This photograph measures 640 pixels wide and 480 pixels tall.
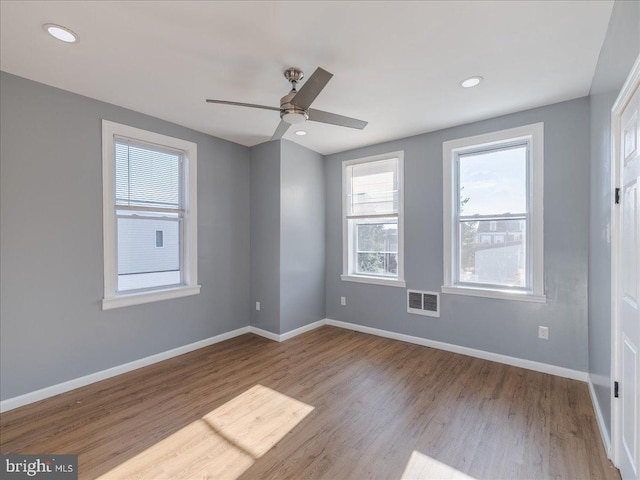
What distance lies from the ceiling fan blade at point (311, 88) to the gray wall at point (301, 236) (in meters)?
1.89

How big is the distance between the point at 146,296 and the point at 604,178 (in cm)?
415

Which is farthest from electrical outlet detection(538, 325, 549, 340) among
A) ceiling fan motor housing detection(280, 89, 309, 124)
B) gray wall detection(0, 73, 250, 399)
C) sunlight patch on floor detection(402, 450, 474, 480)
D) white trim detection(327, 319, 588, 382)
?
gray wall detection(0, 73, 250, 399)

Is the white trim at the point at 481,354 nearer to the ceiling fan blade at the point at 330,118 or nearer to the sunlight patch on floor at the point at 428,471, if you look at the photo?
the sunlight patch on floor at the point at 428,471

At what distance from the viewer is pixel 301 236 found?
4340mm

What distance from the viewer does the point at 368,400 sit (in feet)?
8.45

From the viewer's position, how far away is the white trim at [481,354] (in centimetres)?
291

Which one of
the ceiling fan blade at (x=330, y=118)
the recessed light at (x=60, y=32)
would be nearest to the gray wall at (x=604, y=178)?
the ceiling fan blade at (x=330, y=118)

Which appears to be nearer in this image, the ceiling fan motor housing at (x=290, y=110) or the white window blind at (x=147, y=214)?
the ceiling fan motor housing at (x=290, y=110)

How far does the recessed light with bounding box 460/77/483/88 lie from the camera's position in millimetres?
2500

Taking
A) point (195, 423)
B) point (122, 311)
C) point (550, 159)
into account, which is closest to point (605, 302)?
point (550, 159)

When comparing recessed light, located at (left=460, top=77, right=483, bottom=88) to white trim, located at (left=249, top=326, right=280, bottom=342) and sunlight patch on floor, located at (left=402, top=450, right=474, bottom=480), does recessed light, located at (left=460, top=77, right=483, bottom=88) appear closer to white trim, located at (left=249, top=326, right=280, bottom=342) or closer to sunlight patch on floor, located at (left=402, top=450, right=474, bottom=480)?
sunlight patch on floor, located at (left=402, top=450, right=474, bottom=480)

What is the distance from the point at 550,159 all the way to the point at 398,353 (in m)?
2.64

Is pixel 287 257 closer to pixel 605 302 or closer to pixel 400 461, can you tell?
pixel 400 461

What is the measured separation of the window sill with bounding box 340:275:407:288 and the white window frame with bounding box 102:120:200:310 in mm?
2116
